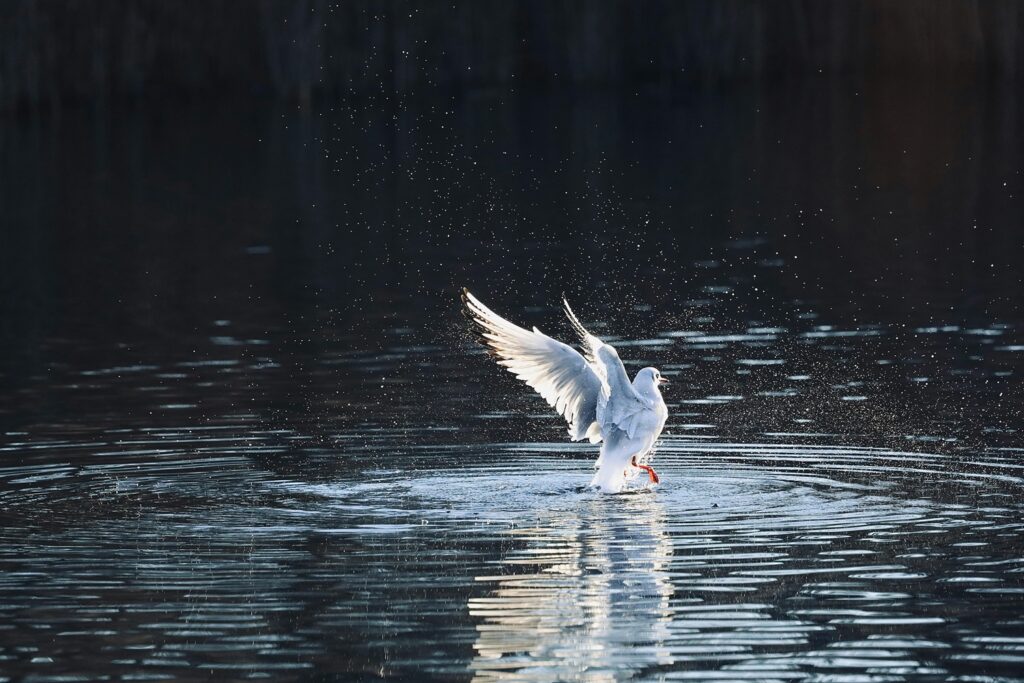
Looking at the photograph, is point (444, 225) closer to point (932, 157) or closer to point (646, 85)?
point (932, 157)

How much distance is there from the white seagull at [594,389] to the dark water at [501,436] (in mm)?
344

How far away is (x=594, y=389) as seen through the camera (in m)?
14.8

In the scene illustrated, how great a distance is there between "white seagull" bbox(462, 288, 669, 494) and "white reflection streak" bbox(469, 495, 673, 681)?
2.19 ft

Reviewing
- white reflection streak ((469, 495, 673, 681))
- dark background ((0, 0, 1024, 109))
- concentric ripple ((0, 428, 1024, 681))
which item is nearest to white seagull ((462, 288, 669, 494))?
concentric ripple ((0, 428, 1024, 681))

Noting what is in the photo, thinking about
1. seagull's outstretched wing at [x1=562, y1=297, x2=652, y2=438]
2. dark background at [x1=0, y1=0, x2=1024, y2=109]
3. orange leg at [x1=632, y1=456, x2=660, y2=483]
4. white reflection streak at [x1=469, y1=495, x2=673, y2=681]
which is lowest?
white reflection streak at [x1=469, y1=495, x2=673, y2=681]

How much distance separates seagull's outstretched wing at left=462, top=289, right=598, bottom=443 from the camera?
1466 centimetres

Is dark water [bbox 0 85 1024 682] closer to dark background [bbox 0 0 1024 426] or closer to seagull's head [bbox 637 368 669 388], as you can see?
dark background [bbox 0 0 1024 426]

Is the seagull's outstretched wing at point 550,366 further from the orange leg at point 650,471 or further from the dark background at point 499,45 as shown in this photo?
the dark background at point 499,45

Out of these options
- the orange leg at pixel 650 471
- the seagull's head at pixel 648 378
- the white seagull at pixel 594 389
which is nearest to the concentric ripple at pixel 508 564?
the orange leg at pixel 650 471

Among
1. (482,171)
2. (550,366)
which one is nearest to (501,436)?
(550,366)

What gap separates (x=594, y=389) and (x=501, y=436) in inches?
69.8

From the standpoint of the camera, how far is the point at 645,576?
11.7 meters

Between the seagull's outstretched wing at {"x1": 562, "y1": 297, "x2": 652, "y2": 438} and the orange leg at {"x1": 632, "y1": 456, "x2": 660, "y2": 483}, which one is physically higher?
the seagull's outstretched wing at {"x1": 562, "y1": 297, "x2": 652, "y2": 438}

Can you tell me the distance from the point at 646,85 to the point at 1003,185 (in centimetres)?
2904
